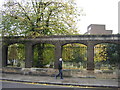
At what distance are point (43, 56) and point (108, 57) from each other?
6.72m

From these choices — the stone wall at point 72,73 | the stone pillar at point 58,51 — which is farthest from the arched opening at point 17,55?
the stone pillar at point 58,51

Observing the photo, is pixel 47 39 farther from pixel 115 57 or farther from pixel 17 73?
pixel 115 57

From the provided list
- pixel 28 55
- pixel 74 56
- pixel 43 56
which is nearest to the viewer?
pixel 74 56

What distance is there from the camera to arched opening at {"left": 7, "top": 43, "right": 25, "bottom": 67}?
1502cm

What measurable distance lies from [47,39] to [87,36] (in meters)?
3.93

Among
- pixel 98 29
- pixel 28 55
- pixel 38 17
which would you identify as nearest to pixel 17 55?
pixel 28 55

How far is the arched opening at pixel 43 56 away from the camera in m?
14.5

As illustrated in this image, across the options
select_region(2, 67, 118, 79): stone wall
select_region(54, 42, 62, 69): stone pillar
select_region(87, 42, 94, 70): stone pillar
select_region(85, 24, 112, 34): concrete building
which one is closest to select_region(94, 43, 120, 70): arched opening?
select_region(87, 42, 94, 70): stone pillar

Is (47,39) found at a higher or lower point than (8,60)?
higher

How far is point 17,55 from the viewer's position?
49.5 feet

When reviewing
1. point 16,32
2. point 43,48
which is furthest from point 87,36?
point 16,32

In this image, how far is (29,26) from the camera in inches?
593

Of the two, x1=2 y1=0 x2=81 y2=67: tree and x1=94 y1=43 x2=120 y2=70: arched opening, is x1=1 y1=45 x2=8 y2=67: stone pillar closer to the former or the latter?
x1=2 y1=0 x2=81 y2=67: tree

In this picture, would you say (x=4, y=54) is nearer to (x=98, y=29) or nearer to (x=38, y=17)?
(x=38, y=17)
